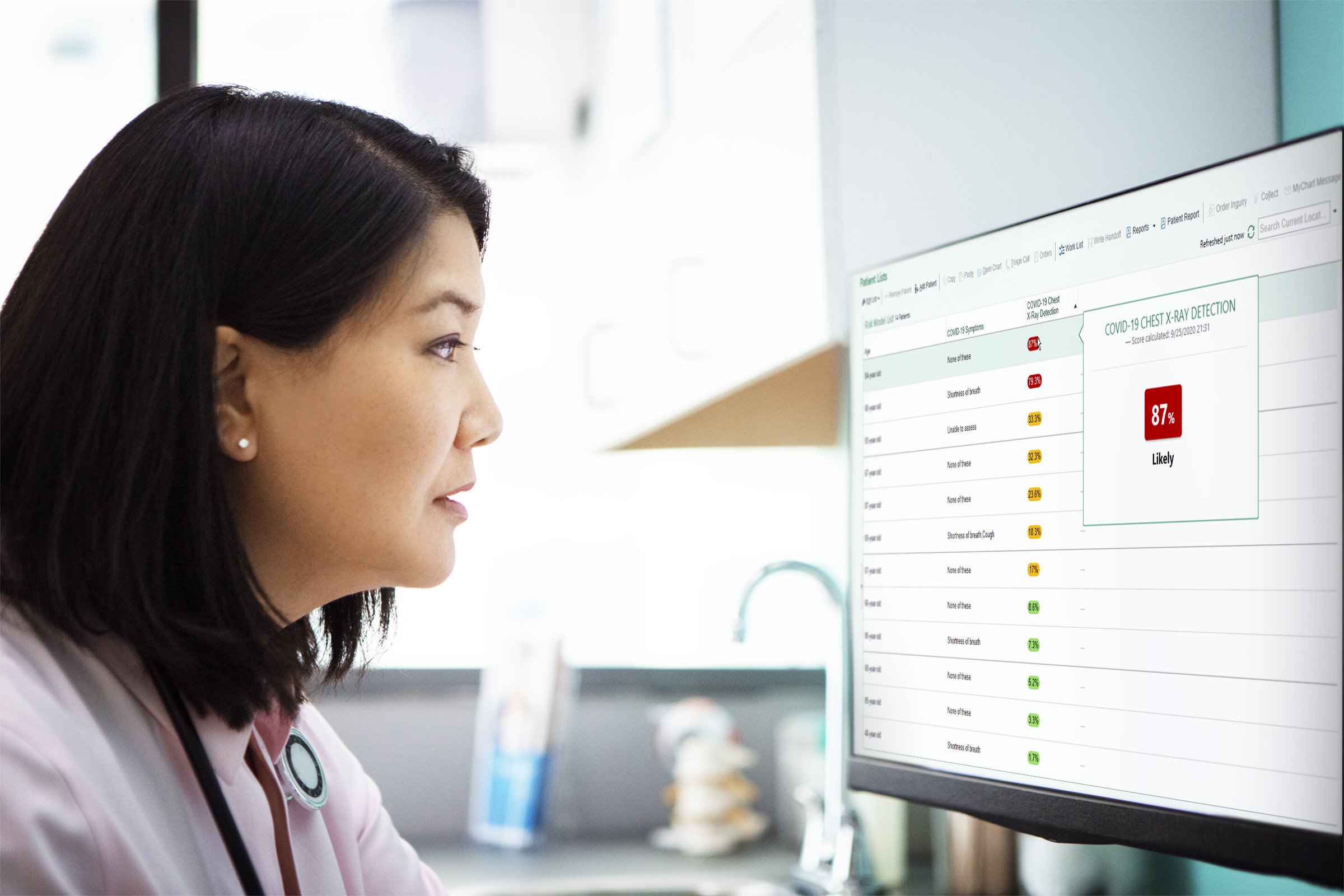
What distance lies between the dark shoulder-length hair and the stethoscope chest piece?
9cm

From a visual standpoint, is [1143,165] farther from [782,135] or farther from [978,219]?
[782,135]

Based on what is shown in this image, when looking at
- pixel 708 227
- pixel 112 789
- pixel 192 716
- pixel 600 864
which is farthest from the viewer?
pixel 600 864

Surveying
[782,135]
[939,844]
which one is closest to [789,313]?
[782,135]

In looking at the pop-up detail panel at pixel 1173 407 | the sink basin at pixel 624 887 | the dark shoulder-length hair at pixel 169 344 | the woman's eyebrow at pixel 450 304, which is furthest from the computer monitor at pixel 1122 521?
the sink basin at pixel 624 887

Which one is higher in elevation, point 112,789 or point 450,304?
point 450,304

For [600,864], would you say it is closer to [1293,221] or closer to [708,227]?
[708,227]

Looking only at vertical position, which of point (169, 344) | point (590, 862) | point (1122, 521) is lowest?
point (590, 862)

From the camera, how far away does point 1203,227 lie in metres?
0.62

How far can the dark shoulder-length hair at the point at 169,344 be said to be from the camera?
2.09ft

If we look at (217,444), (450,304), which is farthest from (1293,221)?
(217,444)

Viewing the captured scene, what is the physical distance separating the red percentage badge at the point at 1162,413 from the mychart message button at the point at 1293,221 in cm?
10

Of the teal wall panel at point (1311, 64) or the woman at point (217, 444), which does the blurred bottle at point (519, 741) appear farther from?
the teal wall panel at point (1311, 64)

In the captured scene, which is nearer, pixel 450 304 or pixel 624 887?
pixel 450 304

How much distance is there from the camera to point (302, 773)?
80 centimetres
